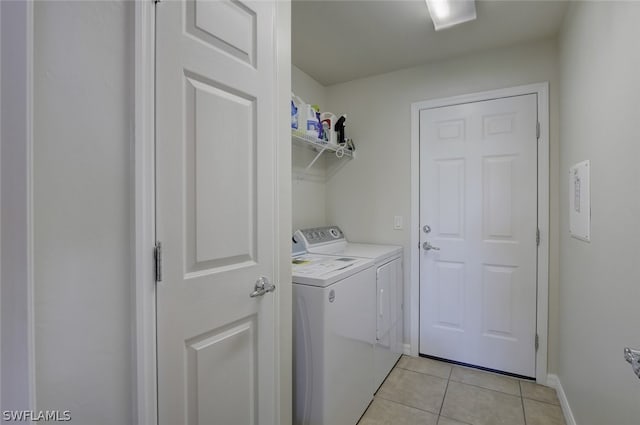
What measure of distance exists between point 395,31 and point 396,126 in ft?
2.58

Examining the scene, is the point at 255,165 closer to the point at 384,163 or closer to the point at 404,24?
the point at 404,24

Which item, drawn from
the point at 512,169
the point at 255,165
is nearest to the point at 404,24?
the point at 512,169

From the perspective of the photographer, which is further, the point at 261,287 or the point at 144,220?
the point at 261,287

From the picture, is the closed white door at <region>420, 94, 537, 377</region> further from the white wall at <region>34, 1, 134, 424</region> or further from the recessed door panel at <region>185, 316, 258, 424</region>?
the white wall at <region>34, 1, 134, 424</region>

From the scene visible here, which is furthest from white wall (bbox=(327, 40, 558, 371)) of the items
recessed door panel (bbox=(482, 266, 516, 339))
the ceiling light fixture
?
the ceiling light fixture

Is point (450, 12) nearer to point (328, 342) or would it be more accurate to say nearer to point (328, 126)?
point (328, 126)

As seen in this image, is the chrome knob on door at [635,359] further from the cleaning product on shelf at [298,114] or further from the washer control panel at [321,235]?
the cleaning product on shelf at [298,114]

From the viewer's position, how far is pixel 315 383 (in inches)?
58.7

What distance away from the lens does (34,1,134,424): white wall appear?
66 cm

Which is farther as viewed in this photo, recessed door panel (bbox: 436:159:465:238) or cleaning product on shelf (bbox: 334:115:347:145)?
cleaning product on shelf (bbox: 334:115:347:145)

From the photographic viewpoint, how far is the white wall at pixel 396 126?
2.17 meters

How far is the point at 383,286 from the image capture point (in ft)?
7.06

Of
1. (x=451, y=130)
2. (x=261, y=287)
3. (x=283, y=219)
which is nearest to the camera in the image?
(x=261, y=287)

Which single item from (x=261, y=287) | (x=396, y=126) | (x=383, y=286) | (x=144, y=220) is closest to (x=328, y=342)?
(x=261, y=287)
